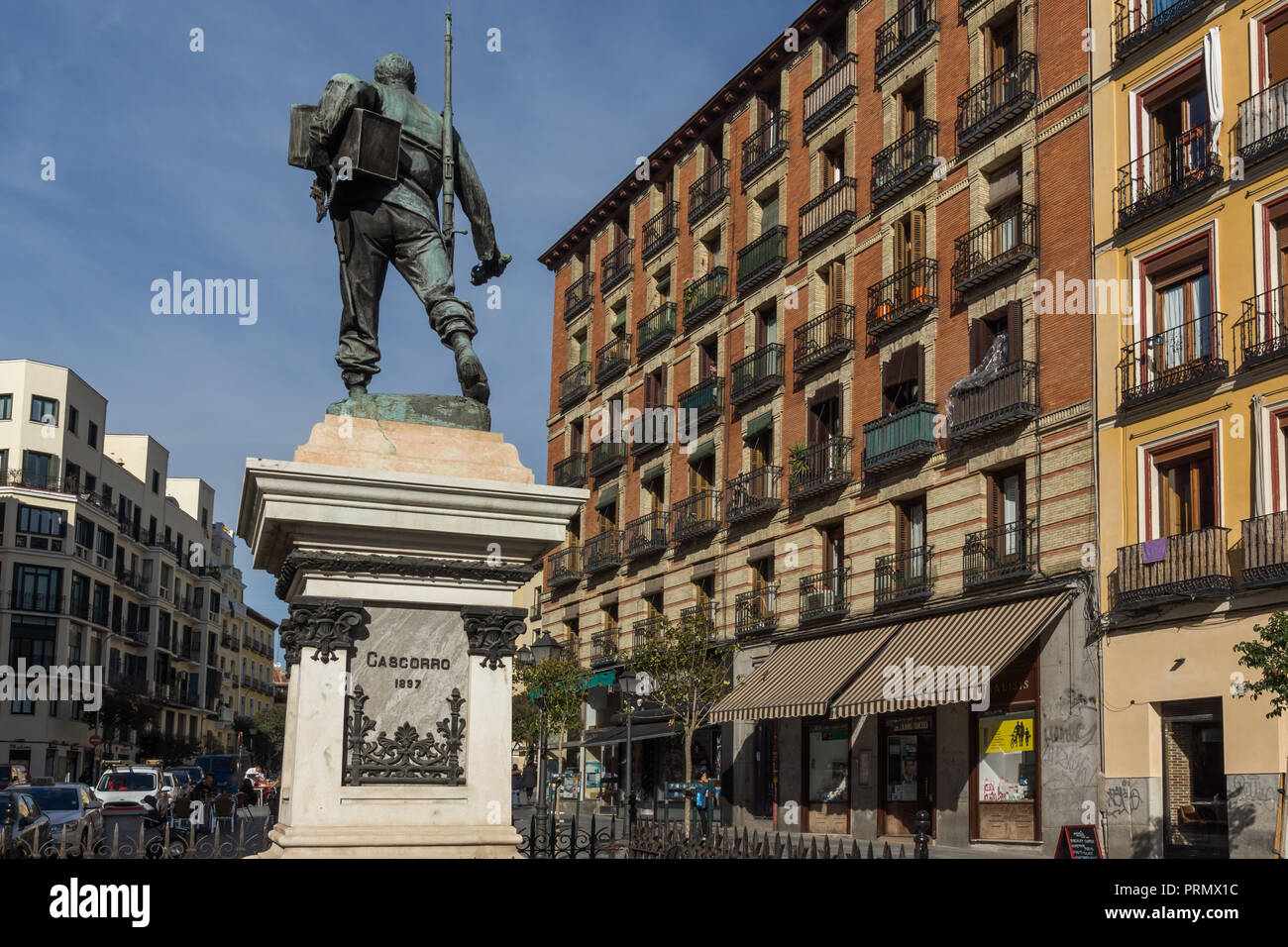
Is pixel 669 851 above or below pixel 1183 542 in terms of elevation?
below

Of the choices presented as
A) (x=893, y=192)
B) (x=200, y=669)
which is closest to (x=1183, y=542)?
(x=893, y=192)

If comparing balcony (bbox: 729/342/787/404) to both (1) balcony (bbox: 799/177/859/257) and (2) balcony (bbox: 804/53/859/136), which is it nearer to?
(1) balcony (bbox: 799/177/859/257)

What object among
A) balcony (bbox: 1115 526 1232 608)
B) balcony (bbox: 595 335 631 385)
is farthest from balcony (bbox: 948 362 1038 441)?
balcony (bbox: 595 335 631 385)

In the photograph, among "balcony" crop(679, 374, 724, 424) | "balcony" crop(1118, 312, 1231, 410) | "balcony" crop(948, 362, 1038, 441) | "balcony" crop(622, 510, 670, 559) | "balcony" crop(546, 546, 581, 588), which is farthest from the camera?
"balcony" crop(546, 546, 581, 588)

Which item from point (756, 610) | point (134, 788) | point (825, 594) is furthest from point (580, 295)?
point (134, 788)

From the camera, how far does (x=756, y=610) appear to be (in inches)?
1619

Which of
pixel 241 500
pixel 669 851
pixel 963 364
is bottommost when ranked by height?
pixel 669 851

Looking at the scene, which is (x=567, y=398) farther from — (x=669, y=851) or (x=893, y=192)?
(x=669, y=851)

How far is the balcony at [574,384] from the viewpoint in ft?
181

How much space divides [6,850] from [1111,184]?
25915 mm

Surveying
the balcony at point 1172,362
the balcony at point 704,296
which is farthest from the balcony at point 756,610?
the balcony at point 1172,362

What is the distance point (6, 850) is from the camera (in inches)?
370

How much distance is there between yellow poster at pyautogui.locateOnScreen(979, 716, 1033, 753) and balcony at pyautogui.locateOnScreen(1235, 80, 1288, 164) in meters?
12.3

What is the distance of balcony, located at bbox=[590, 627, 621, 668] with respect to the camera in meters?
49.9
